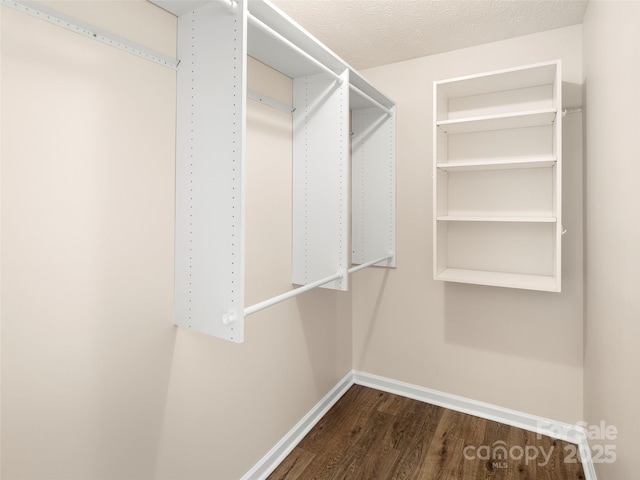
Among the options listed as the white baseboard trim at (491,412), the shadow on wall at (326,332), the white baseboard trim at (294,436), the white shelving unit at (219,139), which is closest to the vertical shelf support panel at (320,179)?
the white shelving unit at (219,139)

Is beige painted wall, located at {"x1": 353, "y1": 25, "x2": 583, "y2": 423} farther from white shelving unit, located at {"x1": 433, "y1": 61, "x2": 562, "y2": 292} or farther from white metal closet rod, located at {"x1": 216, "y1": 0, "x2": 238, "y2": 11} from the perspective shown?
white metal closet rod, located at {"x1": 216, "y1": 0, "x2": 238, "y2": 11}

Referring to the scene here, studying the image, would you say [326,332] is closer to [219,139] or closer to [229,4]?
[219,139]

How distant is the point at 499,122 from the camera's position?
2.14m

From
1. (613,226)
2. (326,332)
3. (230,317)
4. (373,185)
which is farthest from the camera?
(373,185)

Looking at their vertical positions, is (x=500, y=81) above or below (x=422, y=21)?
below

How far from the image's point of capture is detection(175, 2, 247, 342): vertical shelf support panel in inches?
49.1

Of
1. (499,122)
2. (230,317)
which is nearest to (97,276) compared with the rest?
(230,317)

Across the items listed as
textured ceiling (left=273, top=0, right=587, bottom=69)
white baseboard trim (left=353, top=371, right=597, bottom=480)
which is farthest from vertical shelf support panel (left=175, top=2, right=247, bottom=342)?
white baseboard trim (left=353, top=371, right=597, bottom=480)

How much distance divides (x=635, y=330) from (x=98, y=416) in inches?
70.2

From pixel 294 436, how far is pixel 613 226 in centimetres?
196

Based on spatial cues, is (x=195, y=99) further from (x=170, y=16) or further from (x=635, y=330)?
(x=635, y=330)

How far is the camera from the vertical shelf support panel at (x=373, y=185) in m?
2.68

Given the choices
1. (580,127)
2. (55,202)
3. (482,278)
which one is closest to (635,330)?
(482,278)

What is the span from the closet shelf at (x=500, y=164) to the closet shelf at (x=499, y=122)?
220 millimetres
